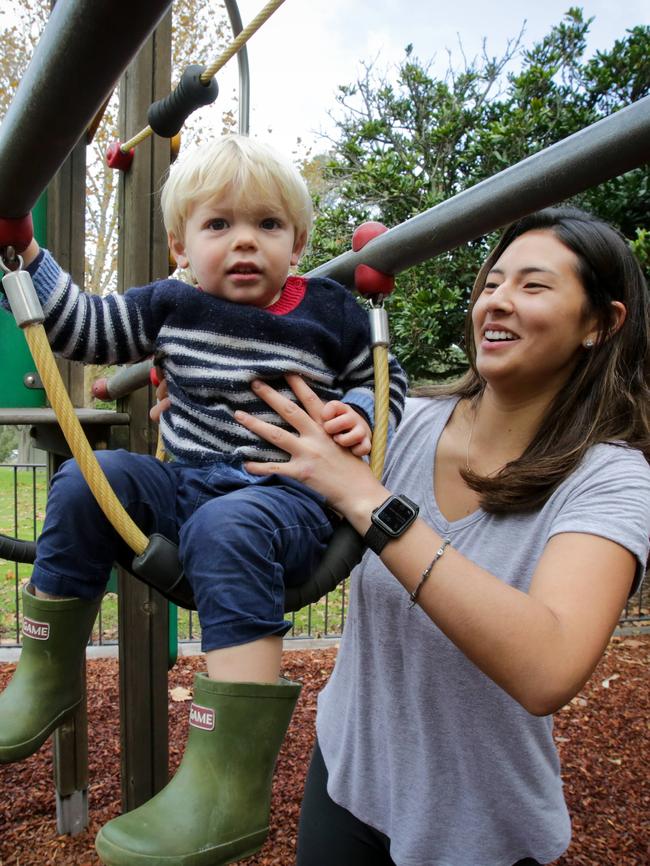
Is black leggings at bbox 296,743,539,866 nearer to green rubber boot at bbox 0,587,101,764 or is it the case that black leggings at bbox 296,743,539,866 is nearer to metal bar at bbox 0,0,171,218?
green rubber boot at bbox 0,587,101,764

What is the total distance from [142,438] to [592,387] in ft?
4.74

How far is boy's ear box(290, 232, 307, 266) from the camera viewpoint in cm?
131

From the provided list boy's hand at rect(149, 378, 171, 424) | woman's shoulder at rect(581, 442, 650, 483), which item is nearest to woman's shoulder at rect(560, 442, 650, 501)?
woman's shoulder at rect(581, 442, 650, 483)

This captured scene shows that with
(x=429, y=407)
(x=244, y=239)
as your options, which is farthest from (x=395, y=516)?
(x=429, y=407)

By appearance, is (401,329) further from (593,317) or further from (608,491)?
(608,491)

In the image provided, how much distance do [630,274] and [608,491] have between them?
0.52 meters

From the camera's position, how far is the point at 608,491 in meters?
1.17

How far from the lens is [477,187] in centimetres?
122

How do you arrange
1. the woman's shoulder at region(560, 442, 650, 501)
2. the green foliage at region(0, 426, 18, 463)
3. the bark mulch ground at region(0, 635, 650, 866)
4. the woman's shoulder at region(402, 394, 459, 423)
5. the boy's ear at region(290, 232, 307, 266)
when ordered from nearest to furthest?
the woman's shoulder at region(560, 442, 650, 501), the boy's ear at region(290, 232, 307, 266), the woman's shoulder at region(402, 394, 459, 423), the bark mulch ground at region(0, 635, 650, 866), the green foliage at region(0, 426, 18, 463)

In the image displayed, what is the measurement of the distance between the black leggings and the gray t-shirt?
4 centimetres

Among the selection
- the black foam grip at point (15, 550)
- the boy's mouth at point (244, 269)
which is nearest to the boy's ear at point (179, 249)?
the boy's mouth at point (244, 269)

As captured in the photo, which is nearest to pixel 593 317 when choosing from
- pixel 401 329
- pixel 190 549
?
pixel 190 549

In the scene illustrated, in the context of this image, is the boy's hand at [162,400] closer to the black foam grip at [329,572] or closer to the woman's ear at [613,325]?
the black foam grip at [329,572]

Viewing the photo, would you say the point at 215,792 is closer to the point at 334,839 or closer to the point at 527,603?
the point at 527,603
